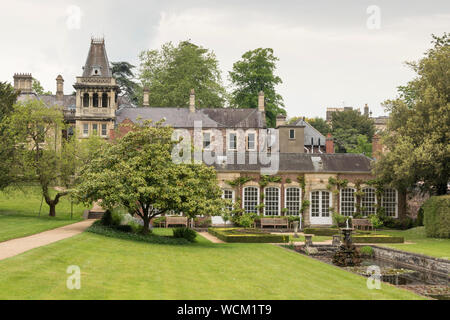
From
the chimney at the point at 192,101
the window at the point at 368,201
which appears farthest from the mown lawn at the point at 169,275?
the chimney at the point at 192,101

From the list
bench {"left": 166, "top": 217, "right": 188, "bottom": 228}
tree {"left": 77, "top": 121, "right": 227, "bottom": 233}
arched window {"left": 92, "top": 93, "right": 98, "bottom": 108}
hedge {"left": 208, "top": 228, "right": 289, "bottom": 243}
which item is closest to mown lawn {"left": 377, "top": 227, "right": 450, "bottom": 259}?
hedge {"left": 208, "top": 228, "right": 289, "bottom": 243}

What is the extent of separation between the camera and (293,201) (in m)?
35.8

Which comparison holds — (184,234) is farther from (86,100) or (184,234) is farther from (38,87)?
(38,87)

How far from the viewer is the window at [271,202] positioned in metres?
35.8

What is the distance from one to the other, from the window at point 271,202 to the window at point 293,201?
2.16 ft

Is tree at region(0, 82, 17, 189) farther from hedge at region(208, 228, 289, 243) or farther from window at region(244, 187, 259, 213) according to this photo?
window at region(244, 187, 259, 213)

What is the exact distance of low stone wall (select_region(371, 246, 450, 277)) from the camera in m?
18.5

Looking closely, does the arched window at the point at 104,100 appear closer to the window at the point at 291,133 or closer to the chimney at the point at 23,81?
the chimney at the point at 23,81

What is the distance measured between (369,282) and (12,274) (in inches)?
372

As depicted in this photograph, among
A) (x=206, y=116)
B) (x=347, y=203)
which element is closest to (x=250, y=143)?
(x=206, y=116)

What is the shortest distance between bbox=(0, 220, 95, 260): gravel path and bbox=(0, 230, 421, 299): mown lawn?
65 centimetres

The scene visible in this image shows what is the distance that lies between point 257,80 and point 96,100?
19845 mm

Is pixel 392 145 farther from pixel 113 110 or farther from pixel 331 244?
pixel 113 110
